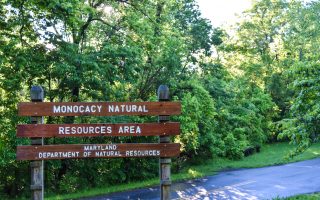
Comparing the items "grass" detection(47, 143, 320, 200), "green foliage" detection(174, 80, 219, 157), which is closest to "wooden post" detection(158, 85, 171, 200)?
"grass" detection(47, 143, 320, 200)

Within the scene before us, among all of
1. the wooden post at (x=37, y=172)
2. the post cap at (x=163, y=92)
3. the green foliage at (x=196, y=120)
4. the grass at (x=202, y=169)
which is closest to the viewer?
the wooden post at (x=37, y=172)

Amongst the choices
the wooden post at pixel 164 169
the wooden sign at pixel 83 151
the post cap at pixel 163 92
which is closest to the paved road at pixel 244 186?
the wooden post at pixel 164 169

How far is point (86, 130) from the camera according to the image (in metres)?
7.77

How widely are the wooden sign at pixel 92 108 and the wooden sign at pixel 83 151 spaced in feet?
2.15

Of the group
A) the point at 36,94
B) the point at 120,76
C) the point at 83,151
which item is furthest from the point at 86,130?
the point at 120,76

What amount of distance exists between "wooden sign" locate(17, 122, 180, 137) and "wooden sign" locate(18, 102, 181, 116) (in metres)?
0.24

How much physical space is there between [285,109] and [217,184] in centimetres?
2521

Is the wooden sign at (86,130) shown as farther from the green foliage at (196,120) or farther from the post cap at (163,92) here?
the green foliage at (196,120)

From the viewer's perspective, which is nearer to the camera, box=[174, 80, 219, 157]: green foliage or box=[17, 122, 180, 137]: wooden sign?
box=[17, 122, 180, 137]: wooden sign

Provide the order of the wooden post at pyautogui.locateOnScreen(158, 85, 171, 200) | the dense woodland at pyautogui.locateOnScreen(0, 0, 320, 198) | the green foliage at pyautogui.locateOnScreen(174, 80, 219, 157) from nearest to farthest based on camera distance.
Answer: the wooden post at pyautogui.locateOnScreen(158, 85, 171, 200), the dense woodland at pyautogui.locateOnScreen(0, 0, 320, 198), the green foliage at pyautogui.locateOnScreen(174, 80, 219, 157)

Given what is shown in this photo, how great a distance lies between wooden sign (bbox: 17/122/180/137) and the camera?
767 cm

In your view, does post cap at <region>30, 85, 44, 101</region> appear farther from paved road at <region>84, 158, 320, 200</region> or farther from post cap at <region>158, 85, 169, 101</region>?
paved road at <region>84, 158, 320, 200</region>

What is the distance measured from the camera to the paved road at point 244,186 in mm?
14344

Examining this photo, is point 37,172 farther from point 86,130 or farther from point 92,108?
point 92,108
